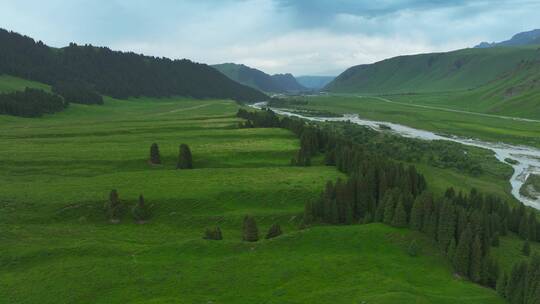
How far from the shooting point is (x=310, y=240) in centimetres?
6066

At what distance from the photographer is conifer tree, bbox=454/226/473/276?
2194 inches

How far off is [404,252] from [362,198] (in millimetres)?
16800

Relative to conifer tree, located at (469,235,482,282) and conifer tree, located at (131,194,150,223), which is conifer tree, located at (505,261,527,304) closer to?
conifer tree, located at (469,235,482,282)

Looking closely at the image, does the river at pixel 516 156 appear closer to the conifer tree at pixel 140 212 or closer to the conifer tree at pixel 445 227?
the conifer tree at pixel 445 227

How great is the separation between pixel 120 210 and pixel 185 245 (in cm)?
1925

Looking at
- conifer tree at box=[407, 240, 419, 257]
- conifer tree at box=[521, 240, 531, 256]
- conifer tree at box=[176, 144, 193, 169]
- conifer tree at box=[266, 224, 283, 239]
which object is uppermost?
conifer tree at box=[176, 144, 193, 169]

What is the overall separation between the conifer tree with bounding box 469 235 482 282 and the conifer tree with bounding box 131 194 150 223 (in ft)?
166

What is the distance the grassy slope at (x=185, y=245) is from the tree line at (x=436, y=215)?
2.84 meters

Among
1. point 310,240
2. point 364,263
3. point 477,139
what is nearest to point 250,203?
point 310,240

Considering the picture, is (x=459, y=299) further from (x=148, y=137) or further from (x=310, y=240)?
(x=148, y=137)

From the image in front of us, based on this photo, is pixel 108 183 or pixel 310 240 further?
Answer: pixel 108 183

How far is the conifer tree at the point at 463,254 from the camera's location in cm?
5572

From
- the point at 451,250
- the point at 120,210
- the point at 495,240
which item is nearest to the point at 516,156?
the point at 495,240

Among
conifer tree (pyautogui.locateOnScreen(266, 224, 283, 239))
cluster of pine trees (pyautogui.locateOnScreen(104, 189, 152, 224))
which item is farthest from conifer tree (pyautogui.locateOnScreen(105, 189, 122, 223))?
conifer tree (pyautogui.locateOnScreen(266, 224, 283, 239))
